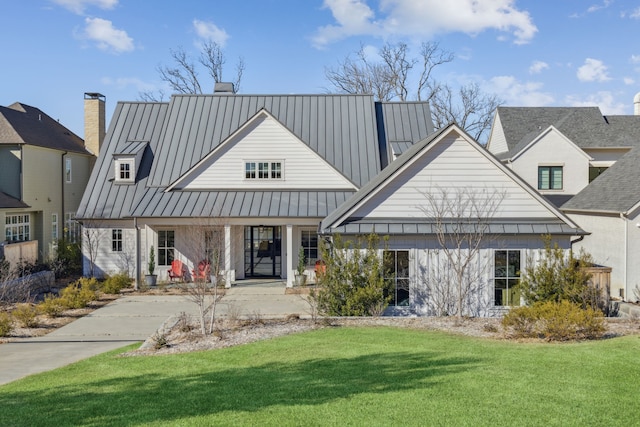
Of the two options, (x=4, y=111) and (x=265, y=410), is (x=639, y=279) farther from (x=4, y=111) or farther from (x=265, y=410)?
(x=4, y=111)

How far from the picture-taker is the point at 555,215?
15.7 meters

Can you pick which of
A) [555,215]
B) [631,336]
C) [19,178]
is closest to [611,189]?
[555,215]

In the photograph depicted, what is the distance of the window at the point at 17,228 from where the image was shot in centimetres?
2428

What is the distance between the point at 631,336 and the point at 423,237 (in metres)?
5.87

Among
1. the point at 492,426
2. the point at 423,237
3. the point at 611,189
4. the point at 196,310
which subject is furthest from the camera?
the point at 611,189

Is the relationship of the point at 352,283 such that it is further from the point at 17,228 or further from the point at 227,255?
the point at 17,228

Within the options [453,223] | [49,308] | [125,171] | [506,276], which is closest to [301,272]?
[453,223]

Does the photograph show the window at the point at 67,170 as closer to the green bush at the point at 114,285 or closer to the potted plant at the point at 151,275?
the potted plant at the point at 151,275

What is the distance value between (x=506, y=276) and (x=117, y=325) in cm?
1096

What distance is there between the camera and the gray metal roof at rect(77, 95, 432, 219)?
21.9m

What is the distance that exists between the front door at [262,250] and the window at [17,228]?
1070 centimetres

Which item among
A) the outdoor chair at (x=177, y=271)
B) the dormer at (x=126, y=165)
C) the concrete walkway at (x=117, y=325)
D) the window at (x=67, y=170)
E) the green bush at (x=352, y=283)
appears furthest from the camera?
the window at (x=67, y=170)

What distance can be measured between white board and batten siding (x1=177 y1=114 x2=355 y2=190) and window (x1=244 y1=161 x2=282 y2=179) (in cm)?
14

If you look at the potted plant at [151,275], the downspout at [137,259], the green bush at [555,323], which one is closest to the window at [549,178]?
the green bush at [555,323]
